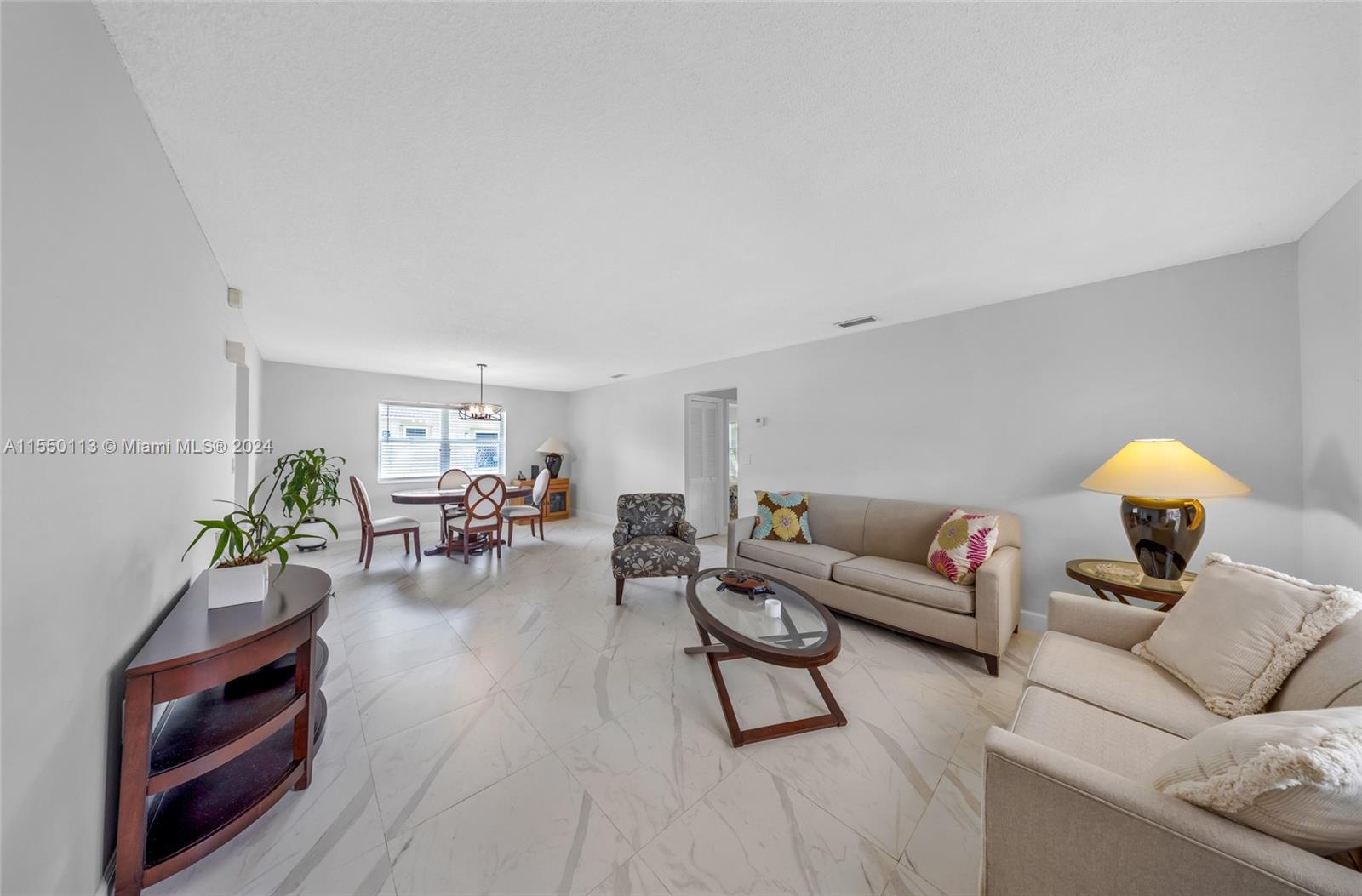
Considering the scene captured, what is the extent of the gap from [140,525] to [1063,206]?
12.3 ft

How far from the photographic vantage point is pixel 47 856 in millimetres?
867

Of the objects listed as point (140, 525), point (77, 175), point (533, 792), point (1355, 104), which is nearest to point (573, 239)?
A: point (77, 175)

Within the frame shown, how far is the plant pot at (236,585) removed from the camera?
55.5 inches

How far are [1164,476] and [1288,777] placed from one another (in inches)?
74.9

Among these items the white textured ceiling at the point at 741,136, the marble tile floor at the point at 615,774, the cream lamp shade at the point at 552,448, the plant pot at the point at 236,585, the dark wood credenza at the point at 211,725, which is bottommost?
the marble tile floor at the point at 615,774

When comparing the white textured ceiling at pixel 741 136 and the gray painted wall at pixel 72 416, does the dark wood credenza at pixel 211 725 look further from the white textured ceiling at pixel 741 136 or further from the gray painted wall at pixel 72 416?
the white textured ceiling at pixel 741 136

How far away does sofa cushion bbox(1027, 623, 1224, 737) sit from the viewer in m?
1.29

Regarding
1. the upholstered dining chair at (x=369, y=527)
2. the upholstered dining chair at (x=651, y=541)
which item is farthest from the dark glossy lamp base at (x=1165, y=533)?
the upholstered dining chair at (x=369, y=527)

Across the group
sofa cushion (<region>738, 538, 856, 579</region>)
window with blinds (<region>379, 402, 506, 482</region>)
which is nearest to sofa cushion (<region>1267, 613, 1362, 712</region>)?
sofa cushion (<region>738, 538, 856, 579</region>)

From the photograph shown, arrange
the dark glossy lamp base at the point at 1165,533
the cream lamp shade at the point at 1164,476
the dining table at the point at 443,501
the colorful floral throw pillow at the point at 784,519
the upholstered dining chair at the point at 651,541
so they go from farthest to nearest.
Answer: the dining table at the point at 443,501 < the colorful floral throw pillow at the point at 784,519 < the upholstered dining chair at the point at 651,541 < the dark glossy lamp base at the point at 1165,533 < the cream lamp shade at the point at 1164,476

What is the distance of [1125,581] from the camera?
2123 millimetres

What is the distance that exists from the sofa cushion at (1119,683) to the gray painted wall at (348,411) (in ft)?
21.2

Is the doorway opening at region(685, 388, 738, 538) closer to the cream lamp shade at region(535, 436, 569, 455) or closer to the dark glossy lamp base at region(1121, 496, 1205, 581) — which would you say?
the cream lamp shade at region(535, 436, 569, 455)

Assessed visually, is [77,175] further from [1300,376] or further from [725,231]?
[1300,376]
